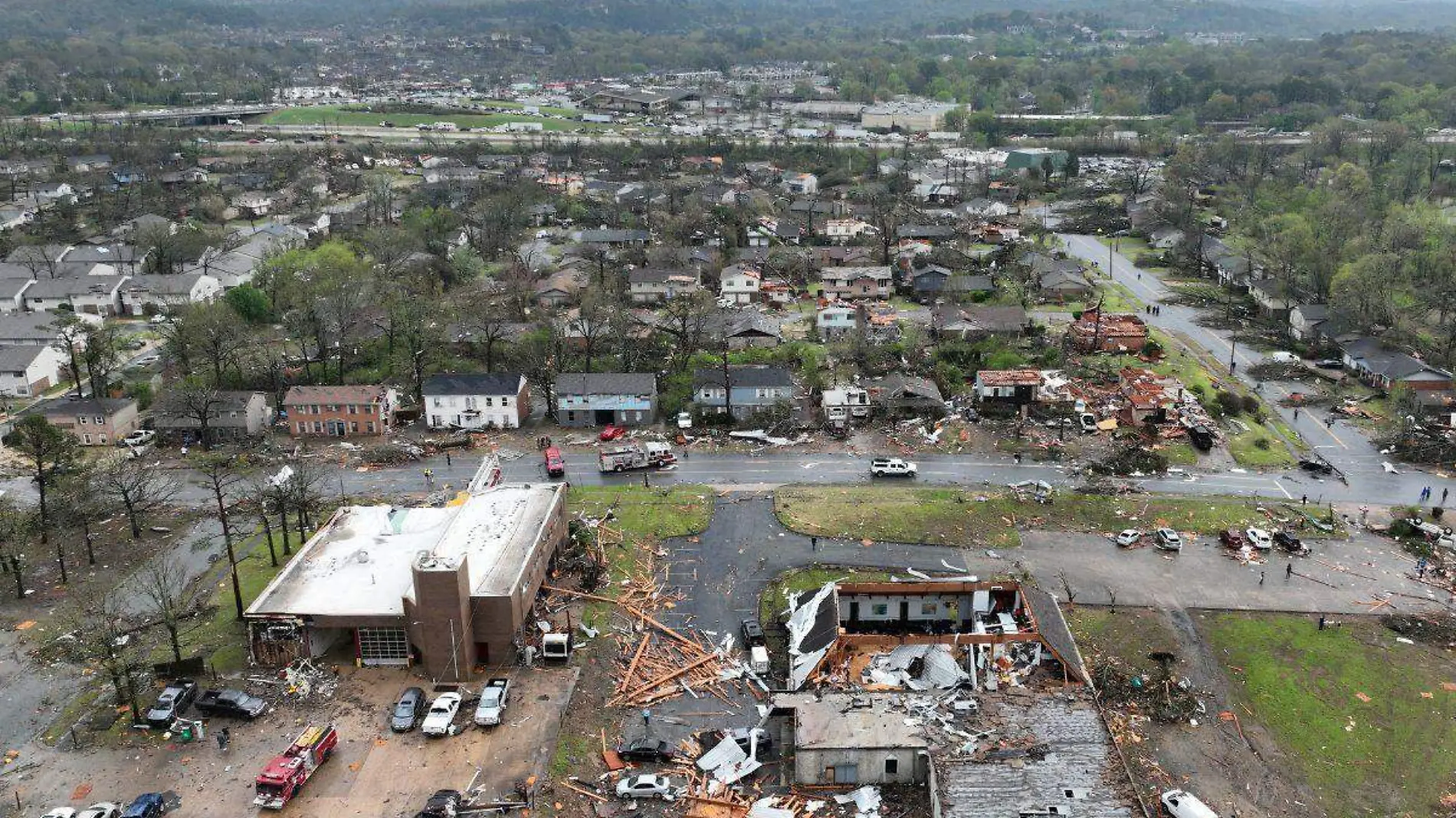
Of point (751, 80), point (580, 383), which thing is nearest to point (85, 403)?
point (580, 383)

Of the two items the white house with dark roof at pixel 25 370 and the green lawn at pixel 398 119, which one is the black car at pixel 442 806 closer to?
the white house with dark roof at pixel 25 370

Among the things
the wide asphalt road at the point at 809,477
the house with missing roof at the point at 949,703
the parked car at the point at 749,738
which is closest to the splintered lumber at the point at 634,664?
the parked car at the point at 749,738

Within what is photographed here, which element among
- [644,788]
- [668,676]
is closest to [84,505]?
[668,676]

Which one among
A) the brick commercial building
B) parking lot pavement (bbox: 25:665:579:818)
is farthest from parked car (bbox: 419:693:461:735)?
the brick commercial building

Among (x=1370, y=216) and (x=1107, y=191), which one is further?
(x=1107, y=191)

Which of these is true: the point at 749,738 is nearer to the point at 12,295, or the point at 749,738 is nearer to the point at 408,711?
the point at 408,711

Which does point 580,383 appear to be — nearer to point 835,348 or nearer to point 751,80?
point 835,348
